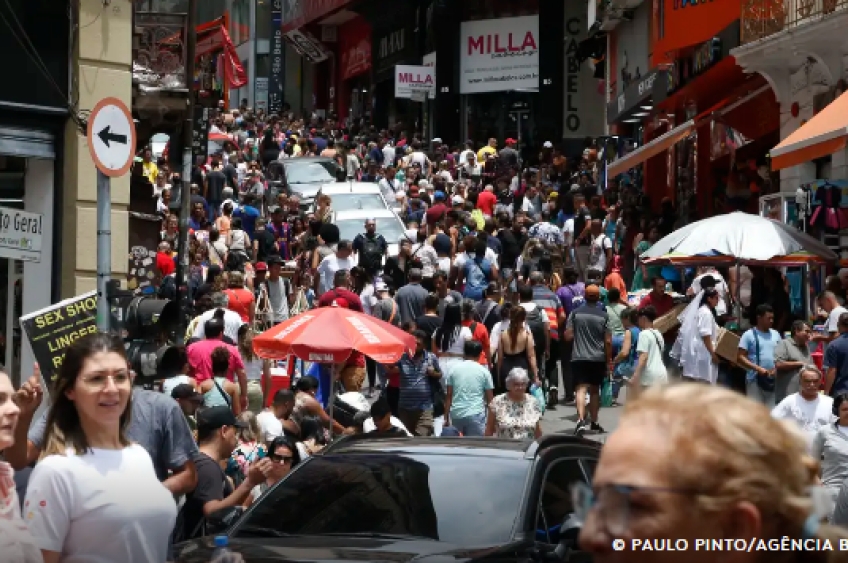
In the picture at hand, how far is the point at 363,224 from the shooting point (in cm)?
2977

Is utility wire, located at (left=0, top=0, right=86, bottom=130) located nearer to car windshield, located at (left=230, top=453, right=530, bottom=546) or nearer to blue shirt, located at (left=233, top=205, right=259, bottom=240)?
car windshield, located at (left=230, top=453, right=530, bottom=546)

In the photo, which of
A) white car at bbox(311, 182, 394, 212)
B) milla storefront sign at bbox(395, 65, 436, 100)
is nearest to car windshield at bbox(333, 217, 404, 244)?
white car at bbox(311, 182, 394, 212)

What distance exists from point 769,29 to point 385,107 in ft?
123

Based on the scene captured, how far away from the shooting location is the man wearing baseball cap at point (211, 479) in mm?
8219

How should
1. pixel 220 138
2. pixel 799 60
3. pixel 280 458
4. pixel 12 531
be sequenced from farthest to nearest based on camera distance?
pixel 220 138 < pixel 799 60 < pixel 280 458 < pixel 12 531

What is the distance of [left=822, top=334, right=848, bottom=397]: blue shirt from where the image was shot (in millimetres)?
14508

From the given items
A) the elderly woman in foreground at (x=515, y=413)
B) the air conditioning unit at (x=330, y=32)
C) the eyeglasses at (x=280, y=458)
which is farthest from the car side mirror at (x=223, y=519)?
the air conditioning unit at (x=330, y=32)

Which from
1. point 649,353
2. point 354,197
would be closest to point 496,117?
point 354,197

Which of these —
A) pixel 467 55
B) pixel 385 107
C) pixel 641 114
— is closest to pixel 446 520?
pixel 641 114

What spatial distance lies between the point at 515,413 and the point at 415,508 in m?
6.49

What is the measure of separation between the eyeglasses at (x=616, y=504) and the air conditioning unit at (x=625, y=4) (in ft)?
117

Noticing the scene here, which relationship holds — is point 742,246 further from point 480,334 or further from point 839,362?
point 839,362

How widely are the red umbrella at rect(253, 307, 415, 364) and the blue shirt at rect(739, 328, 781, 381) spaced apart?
3.97m

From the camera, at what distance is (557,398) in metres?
20.9
